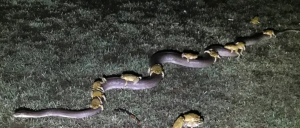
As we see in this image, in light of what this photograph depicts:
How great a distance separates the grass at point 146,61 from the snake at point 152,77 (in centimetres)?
8

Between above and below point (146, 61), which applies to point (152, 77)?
below

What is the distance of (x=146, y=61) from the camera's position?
6180 mm

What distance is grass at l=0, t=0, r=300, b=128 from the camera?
5.00 m

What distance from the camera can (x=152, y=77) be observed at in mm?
5500

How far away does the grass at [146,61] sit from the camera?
5000mm

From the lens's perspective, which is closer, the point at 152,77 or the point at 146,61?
the point at 152,77

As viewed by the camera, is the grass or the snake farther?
the grass

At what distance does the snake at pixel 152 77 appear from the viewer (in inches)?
191

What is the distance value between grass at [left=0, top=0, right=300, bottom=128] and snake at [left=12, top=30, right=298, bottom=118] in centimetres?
8

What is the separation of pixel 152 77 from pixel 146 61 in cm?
73

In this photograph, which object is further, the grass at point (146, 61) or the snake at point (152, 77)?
the grass at point (146, 61)

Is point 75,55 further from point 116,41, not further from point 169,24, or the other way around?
point 169,24

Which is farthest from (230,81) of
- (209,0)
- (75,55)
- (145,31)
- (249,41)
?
(209,0)

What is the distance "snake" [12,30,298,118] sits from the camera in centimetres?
485
